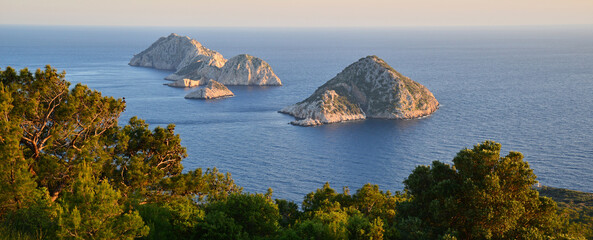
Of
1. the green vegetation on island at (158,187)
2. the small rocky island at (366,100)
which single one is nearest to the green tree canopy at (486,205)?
the green vegetation on island at (158,187)

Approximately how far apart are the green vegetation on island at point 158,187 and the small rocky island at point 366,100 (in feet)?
412

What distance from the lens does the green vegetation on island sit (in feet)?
113

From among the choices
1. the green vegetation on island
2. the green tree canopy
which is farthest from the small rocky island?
the green tree canopy

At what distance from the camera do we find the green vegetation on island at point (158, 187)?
34.5 meters

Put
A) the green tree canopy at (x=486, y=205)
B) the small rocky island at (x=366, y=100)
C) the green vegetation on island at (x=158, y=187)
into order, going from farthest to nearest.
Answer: the small rocky island at (x=366, y=100) → the green tree canopy at (x=486, y=205) → the green vegetation on island at (x=158, y=187)

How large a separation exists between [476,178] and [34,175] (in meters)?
33.5

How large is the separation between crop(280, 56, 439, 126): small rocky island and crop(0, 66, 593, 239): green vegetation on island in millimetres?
125549

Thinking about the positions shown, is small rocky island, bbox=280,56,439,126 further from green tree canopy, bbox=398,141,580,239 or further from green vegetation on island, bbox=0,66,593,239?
green tree canopy, bbox=398,141,580,239

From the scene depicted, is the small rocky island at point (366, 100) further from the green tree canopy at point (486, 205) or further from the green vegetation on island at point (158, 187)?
the green tree canopy at point (486, 205)

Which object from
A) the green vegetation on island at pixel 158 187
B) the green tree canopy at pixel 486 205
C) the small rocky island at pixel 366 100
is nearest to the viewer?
the green vegetation on island at pixel 158 187

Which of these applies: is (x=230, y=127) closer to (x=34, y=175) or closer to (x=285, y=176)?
(x=285, y=176)

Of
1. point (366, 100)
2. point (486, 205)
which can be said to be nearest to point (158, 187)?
point (486, 205)

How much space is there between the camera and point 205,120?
175 meters

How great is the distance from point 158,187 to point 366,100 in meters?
150
